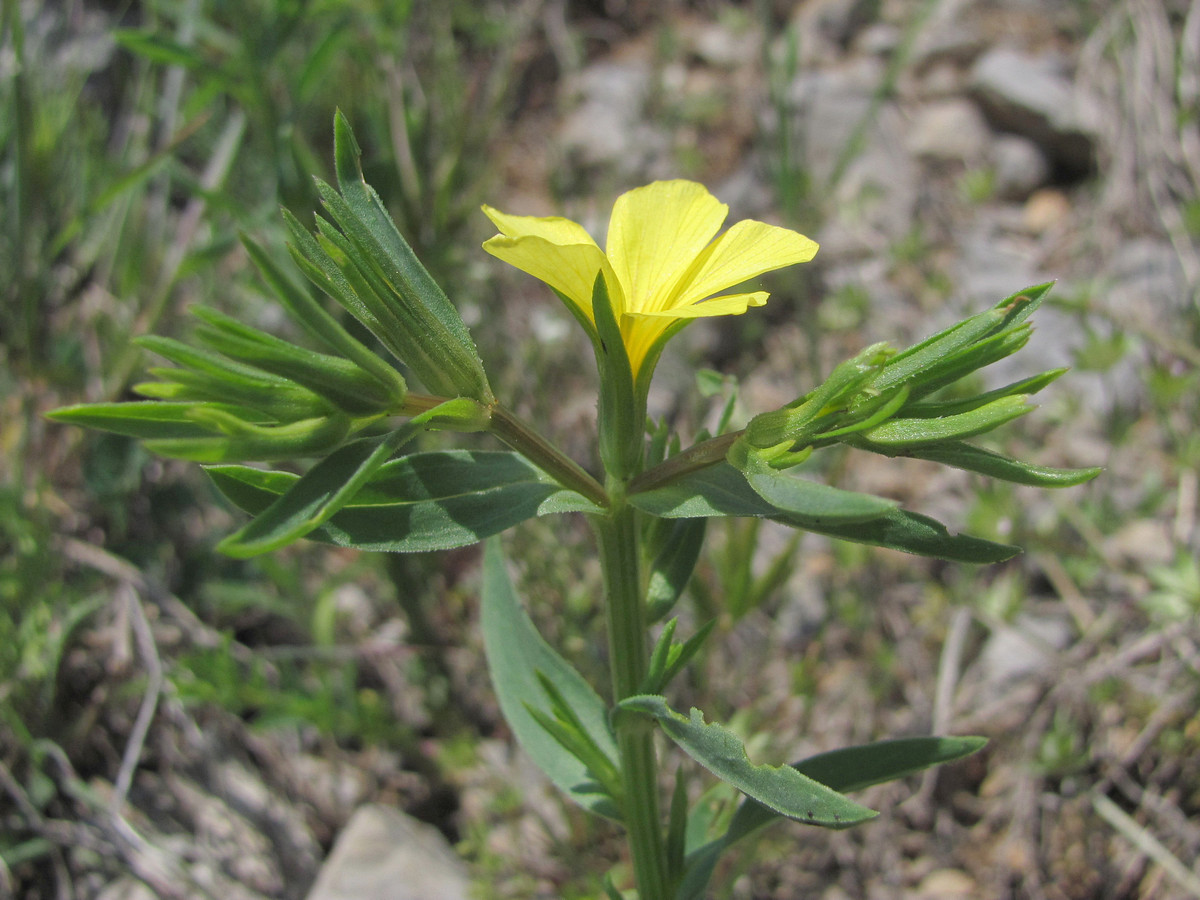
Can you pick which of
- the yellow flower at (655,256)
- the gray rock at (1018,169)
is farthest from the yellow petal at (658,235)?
the gray rock at (1018,169)

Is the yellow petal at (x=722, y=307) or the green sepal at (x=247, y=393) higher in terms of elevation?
the yellow petal at (x=722, y=307)

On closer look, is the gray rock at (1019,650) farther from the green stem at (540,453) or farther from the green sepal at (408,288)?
the green sepal at (408,288)

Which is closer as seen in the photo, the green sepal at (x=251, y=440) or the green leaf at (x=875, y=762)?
the green sepal at (x=251, y=440)

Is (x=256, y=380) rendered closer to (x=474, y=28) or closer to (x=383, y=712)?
(x=383, y=712)

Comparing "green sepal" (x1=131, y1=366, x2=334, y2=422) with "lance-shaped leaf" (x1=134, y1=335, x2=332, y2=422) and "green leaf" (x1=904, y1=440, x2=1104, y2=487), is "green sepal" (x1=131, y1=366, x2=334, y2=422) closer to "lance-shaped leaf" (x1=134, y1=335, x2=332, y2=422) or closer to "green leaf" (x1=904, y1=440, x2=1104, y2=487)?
"lance-shaped leaf" (x1=134, y1=335, x2=332, y2=422)

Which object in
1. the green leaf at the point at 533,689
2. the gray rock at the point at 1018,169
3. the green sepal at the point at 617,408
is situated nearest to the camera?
the green sepal at the point at 617,408

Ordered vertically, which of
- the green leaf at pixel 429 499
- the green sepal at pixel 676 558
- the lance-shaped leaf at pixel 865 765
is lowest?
the lance-shaped leaf at pixel 865 765

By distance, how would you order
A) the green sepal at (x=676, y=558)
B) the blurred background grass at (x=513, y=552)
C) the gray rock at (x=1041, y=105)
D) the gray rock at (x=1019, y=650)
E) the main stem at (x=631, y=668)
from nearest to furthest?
the main stem at (x=631, y=668) → the green sepal at (x=676, y=558) → the blurred background grass at (x=513, y=552) → the gray rock at (x=1019, y=650) → the gray rock at (x=1041, y=105)

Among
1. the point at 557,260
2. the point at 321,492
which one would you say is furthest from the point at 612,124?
the point at 321,492
